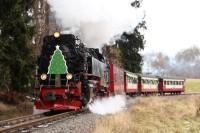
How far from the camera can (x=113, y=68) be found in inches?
1210

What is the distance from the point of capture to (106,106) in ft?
86.1

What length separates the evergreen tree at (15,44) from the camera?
74.5ft

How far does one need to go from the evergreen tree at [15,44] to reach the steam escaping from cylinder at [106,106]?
4.11 meters

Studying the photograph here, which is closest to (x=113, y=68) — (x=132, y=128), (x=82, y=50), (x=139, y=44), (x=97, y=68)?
(x=97, y=68)

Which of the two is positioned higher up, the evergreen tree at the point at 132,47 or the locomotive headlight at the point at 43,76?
the evergreen tree at the point at 132,47

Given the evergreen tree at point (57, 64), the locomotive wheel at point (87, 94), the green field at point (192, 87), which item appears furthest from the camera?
the green field at point (192, 87)

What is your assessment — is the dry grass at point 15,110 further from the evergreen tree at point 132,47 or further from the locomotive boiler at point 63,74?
the evergreen tree at point 132,47

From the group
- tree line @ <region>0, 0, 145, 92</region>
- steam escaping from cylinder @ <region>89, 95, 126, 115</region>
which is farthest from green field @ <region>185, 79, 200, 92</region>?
tree line @ <region>0, 0, 145, 92</region>

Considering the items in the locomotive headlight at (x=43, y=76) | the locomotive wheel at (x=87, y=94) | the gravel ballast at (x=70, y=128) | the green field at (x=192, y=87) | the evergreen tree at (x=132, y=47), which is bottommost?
the gravel ballast at (x=70, y=128)

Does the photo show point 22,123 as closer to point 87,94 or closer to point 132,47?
point 87,94

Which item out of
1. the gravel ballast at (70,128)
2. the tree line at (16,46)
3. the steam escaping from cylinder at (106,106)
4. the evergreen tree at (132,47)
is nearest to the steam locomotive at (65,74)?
the steam escaping from cylinder at (106,106)

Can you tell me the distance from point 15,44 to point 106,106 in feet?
20.2

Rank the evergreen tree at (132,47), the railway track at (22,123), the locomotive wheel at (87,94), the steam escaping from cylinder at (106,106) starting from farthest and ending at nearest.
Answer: the evergreen tree at (132,47) → the steam escaping from cylinder at (106,106) → the locomotive wheel at (87,94) → the railway track at (22,123)

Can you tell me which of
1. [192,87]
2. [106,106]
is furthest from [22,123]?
[192,87]
